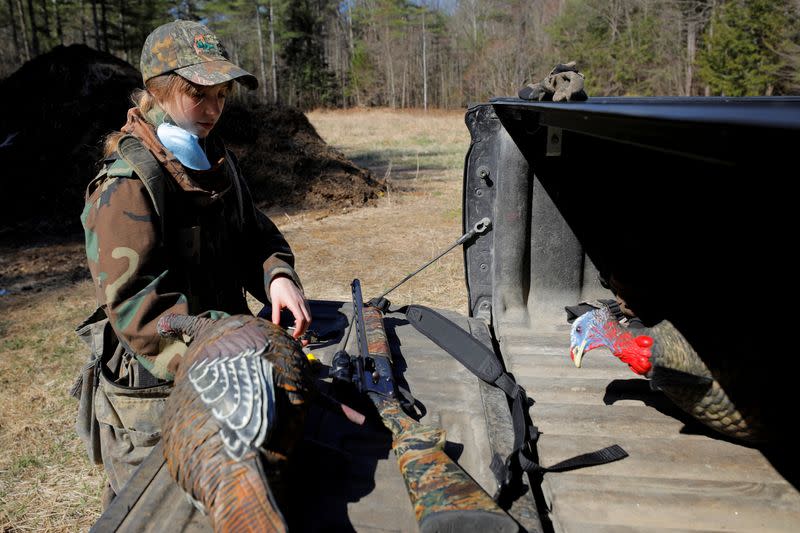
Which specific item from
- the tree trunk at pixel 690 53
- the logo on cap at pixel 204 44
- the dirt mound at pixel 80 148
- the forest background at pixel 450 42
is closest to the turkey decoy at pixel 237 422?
the logo on cap at pixel 204 44

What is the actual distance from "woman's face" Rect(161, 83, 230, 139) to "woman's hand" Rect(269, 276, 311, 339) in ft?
2.27

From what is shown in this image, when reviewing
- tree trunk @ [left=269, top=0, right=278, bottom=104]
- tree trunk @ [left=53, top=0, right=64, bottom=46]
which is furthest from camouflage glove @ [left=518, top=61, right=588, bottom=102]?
tree trunk @ [left=269, top=0, right=278, bottom=104]

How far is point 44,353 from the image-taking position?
516cm

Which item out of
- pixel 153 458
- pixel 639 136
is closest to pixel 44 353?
pixel 153 458

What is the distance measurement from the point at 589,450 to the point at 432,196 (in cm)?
1005

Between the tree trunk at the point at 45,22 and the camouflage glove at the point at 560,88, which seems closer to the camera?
the camouflage glove at the point at 560,88

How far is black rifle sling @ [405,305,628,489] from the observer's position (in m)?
2.06

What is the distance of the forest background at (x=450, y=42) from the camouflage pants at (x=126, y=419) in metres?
27.9

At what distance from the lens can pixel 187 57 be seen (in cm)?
222

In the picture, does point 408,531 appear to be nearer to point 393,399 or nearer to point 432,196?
point 393,399

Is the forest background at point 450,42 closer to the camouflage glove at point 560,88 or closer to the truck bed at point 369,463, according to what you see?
the camouflage glove at point 560,88

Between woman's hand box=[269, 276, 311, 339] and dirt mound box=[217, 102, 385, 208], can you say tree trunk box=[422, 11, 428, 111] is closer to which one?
dirt mound box=[217, 102, 385, 208]

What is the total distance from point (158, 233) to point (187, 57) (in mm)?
679

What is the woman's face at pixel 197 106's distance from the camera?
226 centimetres
